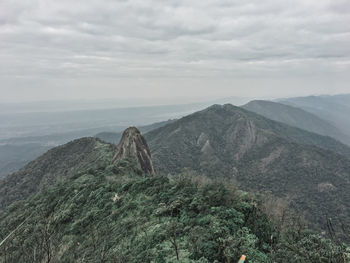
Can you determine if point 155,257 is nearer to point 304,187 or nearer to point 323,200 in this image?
point 323,200

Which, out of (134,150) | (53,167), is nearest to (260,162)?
(134,150)

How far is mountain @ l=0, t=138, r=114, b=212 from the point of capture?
69.1 meters

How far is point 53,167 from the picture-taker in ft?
269

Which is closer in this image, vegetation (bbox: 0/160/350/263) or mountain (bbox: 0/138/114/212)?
vegetation (bbox: 0/160/350/263)

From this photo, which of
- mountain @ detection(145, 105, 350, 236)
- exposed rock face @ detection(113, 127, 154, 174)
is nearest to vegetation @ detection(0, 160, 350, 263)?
exposed rock face @ detection(113, 127, 154, 174)

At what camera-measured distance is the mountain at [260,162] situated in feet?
339

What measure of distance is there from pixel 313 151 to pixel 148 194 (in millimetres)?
156067

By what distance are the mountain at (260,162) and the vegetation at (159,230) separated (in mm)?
70392

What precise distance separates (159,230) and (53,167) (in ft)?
253

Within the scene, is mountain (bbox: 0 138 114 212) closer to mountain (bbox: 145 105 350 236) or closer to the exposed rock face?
the exposed rock face

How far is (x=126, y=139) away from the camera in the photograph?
6359 cm

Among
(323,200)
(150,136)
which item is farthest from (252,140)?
(150,136)

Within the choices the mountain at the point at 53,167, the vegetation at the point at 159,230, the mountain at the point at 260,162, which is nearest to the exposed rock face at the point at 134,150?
the mountain at the point at 53,167

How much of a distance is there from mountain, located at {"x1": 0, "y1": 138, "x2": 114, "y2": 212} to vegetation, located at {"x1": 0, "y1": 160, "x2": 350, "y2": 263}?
31277 mm
